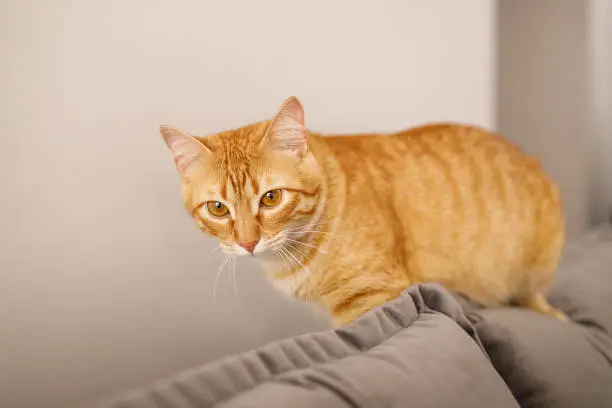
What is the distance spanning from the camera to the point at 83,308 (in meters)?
1.03

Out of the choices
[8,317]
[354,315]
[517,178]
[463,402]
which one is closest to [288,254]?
[354,315]

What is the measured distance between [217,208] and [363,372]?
40 centimetres

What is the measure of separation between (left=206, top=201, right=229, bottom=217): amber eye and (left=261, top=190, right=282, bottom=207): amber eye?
0.23ft

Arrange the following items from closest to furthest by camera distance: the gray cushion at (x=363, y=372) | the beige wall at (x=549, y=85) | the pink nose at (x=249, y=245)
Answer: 1. the gray cushion at (x=363, y=372)
2. the pink nose at (x=249, y=245)
3. the beige wall at (x=549, y=85)

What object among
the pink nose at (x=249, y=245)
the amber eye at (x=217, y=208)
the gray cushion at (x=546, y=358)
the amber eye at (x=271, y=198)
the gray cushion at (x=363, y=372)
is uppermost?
the amber eye at (x=271, y=198)

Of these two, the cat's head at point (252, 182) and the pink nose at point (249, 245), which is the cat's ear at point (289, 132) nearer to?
the cat's head at point (252, 182)

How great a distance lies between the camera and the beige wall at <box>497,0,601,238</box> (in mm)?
2193

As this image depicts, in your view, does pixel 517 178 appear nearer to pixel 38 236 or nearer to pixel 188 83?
pixel 188 83

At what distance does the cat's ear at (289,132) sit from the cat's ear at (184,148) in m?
0.12

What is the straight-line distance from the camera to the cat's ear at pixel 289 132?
0.92m

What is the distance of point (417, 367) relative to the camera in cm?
75

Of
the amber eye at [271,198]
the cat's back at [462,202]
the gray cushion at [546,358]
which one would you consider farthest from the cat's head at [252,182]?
the gray cushion at [546,358]

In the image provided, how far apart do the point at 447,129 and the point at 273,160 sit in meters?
0.55

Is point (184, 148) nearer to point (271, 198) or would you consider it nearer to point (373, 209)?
point (271, 198)
